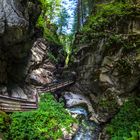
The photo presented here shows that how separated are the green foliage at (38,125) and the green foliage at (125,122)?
2.57 m

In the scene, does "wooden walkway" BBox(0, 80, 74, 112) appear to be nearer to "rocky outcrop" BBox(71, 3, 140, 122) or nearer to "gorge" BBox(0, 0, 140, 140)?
"gorge" BBox(0, 0, 140, 140)

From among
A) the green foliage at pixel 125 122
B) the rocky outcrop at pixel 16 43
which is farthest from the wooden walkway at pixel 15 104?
the green foliage at pixel 125 122

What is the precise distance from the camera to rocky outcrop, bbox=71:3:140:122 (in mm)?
17156

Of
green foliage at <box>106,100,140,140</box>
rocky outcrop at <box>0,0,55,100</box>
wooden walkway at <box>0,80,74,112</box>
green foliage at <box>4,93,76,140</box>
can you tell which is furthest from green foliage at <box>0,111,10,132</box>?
green foliage at <box>106,100,140,140</box>

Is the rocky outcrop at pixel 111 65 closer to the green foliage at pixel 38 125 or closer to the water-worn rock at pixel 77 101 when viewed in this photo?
the water-worn rock at pixel 77 101

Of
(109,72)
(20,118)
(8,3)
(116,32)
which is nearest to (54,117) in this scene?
(20,118)

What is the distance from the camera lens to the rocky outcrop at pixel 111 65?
675 inches

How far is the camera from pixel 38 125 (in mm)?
13641

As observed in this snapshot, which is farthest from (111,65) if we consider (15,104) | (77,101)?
(15,104)

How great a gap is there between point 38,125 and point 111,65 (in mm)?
7434

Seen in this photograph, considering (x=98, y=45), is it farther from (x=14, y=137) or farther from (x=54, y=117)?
(x=14, y=137)

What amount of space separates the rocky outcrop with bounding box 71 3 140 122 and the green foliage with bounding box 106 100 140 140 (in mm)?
835

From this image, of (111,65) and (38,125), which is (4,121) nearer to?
(38,125)

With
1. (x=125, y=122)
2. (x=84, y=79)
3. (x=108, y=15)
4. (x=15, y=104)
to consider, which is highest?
(x=108, y=15)
